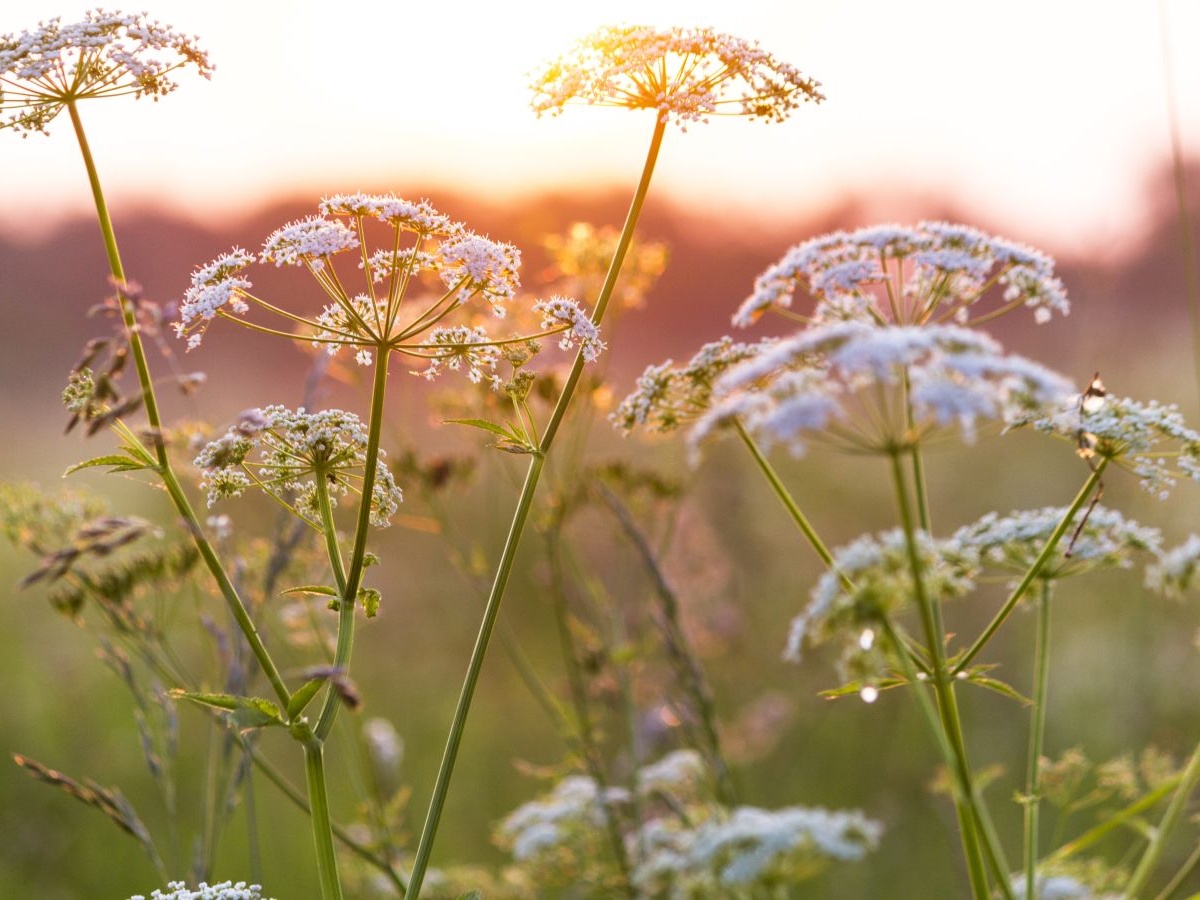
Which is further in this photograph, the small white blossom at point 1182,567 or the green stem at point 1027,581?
the small white blossom at point 1182,567

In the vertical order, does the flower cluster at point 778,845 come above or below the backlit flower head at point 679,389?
below

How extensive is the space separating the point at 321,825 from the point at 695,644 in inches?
162

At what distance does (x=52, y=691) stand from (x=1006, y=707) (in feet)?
28.3

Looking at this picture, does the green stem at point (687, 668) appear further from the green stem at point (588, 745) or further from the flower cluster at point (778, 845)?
the green stem at point (588, 745)

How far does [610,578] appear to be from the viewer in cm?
1091

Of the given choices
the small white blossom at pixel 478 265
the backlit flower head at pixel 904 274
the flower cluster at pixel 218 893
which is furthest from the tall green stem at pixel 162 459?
the backlit flower head at pixel 904 274

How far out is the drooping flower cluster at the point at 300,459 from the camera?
127 inches

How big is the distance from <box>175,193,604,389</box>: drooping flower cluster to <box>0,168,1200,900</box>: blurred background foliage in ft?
9.00

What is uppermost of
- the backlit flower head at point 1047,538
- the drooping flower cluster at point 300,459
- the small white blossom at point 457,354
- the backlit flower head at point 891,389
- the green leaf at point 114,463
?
the small white blossom at point 457,354

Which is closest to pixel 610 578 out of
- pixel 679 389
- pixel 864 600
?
pixel 679 389

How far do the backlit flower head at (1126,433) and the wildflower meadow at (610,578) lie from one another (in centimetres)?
2

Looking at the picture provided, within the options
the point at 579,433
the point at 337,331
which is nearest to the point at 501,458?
the point at 579,433

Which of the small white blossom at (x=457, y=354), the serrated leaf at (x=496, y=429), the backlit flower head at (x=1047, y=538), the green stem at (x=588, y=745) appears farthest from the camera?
the green stem at (x=588, y=745)

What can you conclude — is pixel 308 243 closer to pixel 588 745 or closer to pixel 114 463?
pixel 114 463
